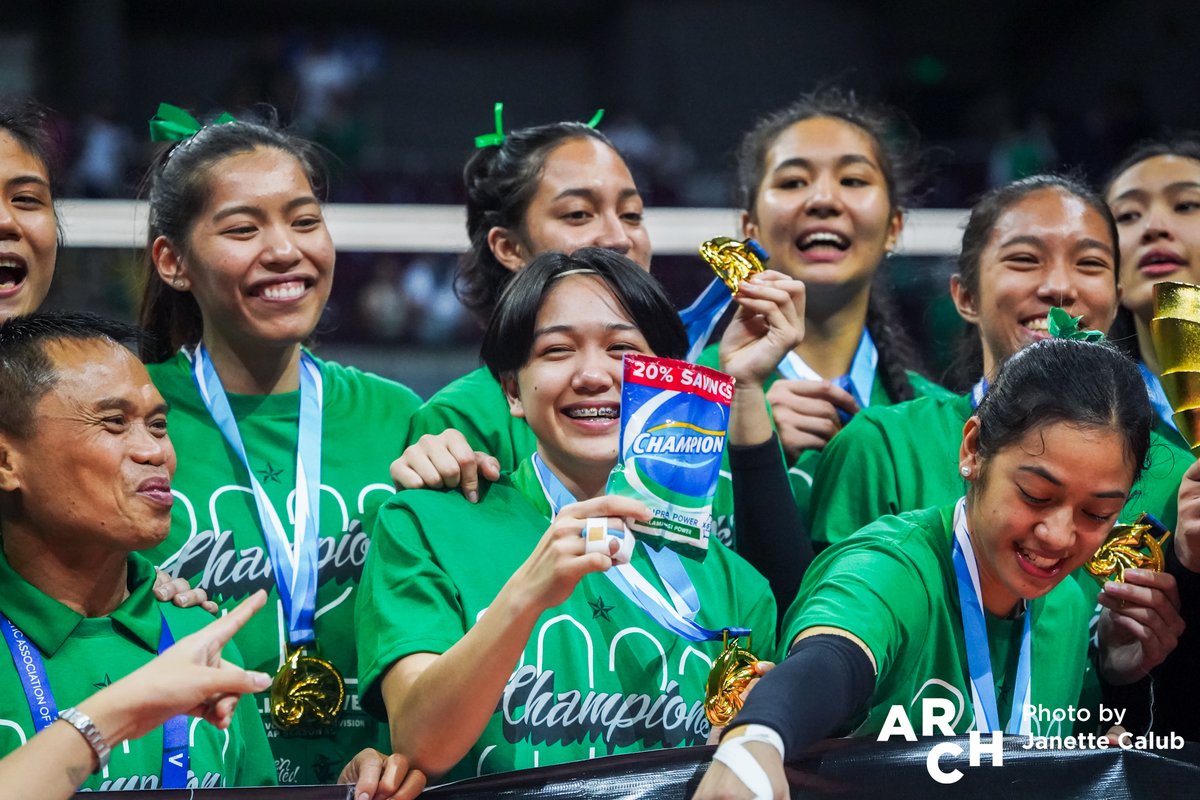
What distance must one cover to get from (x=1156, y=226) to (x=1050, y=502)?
140 cm

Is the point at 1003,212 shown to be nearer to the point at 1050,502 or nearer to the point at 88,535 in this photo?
the point at 1050,502

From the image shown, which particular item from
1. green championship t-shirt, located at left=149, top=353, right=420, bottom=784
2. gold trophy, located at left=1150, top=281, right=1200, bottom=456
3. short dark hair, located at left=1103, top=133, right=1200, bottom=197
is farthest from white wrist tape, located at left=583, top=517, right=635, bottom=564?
short dark hair, located at left=1103, top=133, right=1200, bottom=197

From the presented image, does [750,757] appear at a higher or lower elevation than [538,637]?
lower

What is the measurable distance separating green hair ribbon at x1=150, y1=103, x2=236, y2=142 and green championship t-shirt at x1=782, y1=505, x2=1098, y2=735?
1.67m


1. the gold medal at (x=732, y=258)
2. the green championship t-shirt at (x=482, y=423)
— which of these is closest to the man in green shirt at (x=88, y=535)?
the green championship t-shirt at (x=482, y=423)

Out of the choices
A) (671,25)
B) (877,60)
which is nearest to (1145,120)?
(877,60)

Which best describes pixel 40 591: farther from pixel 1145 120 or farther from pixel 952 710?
pixel 1145 120

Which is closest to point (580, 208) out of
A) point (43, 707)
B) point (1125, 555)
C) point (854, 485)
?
point (854, 485)

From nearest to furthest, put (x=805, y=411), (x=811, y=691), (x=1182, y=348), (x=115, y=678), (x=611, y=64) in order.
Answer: (x=811, y=691) < (x=115, y=678) < (x=1182, y=348) < (x=805, y=411) < (x=611, y=64)

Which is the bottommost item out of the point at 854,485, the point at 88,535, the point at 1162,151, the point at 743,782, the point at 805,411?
the point at 743,782

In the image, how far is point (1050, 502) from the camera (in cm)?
219

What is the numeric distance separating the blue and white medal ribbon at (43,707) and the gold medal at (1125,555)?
58.5 inches

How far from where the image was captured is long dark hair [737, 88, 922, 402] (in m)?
3.58

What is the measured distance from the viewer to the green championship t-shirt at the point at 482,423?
284 centimetres
